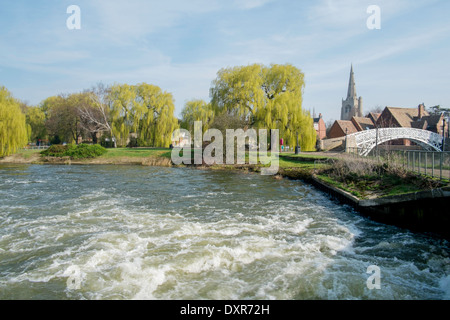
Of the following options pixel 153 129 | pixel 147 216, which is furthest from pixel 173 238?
pixel 153 129

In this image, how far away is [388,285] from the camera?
19.1 feet

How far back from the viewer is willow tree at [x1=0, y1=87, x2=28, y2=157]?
31.8m

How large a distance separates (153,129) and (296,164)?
2351 centimetres

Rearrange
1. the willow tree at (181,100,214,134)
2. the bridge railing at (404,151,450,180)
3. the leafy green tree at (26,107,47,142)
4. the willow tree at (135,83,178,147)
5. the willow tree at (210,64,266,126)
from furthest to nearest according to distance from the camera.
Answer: the leafy green tree at (26,107,47,142) < the willow tree at (135,83,178,147) < the willow tree at (181,100,214,134) < the willow tree at (210,64,266,126) < the bridge railing at (404,151,450,180)

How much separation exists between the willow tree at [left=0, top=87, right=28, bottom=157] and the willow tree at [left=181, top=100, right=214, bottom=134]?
1919 cm

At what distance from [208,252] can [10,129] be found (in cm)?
3359

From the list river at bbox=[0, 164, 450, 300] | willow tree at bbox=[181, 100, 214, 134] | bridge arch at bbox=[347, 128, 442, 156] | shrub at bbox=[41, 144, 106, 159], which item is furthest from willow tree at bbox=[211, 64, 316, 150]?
river at bbox=[0, 164, 450, 300]

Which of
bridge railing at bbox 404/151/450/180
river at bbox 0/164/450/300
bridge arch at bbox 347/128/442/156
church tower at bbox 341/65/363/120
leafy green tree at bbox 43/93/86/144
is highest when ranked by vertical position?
church tower at bbox 341/65/363/120

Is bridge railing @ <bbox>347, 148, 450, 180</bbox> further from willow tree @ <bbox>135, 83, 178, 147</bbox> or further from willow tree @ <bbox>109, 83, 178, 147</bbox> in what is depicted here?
willow tree @ <bbox>109, 83, 178, 147</bbox>

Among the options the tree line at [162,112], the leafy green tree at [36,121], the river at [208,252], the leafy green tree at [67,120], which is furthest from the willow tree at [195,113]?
the leafy green tree at [36,121]

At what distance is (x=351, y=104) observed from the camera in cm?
10769

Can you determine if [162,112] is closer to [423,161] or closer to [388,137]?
[388,137]

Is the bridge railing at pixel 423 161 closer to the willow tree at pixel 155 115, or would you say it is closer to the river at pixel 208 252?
the river at pixel 208 252
